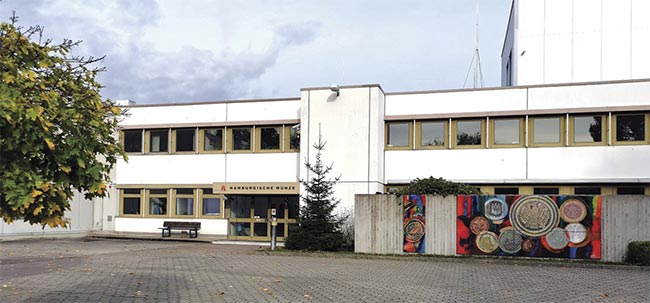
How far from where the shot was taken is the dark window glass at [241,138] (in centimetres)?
2564

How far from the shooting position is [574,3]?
28.3m

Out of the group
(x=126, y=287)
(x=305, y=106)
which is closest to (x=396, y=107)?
(x=305, y=106)

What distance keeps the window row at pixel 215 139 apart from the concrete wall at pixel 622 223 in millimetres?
11952

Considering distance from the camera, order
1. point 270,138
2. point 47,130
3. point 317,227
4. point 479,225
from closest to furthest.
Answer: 1. point 47,130
2. point 479,225
3. point 317,227
4. point 270,138

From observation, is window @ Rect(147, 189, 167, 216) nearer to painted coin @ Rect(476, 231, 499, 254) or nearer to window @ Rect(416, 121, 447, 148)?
window @ Rect(416, 121, 447, 148)

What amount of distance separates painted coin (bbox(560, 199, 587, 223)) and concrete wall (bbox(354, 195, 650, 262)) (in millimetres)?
536

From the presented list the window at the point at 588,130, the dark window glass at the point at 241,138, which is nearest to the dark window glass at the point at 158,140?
the dark window glass at the point at 241,138

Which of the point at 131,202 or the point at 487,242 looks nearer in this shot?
the point at 487,242

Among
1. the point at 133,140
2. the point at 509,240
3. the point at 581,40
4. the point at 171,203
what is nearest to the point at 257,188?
the point at 171,203

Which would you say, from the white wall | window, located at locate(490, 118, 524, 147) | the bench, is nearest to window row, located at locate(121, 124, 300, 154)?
the bench

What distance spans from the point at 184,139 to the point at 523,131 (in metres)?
13.9

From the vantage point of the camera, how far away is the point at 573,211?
57.0ft

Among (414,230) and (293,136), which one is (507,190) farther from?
(293,136)

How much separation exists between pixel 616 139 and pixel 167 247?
52.6 ft
